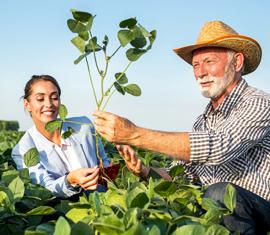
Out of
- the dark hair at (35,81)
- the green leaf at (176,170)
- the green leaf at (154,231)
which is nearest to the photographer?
the green leaf at (154,231)

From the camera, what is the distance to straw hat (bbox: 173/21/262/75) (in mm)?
3049

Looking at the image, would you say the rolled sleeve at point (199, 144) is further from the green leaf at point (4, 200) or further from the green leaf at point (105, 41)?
the green leaf at point (4, 200)

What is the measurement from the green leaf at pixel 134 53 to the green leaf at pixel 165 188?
1.78 feet

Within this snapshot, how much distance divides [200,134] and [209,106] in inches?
23.8

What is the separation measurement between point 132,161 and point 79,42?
2.34 feet

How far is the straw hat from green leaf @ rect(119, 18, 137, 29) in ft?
3.17

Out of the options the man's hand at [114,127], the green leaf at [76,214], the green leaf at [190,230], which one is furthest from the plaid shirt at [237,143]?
the green leaf at [190,230]

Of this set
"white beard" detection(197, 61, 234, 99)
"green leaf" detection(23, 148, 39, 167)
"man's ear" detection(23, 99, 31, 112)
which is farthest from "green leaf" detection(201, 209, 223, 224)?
"man's ear" detection(23, 99, 31, 112)

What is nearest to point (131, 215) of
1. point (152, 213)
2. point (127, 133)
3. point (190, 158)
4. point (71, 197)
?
point (152, 213)

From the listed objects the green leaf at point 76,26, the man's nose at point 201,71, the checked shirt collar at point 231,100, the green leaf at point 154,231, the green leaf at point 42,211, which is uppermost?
the green leaf at point 76,26

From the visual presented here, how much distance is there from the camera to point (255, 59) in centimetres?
327

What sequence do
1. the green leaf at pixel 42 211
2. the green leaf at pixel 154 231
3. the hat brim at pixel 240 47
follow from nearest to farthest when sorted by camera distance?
the green leaf at pixel 154 231
the green leaf at pixel 42 211
the hat brim at pixel 240 47

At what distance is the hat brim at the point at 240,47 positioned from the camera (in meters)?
3.04

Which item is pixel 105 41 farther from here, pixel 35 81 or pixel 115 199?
pixel 35 81
